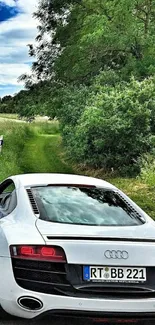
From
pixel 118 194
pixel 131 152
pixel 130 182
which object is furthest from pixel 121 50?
pixel 118 194

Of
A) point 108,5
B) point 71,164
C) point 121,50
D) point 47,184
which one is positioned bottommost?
point 71,164

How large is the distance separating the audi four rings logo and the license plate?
9 centimetres

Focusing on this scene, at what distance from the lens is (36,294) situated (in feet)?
14.2

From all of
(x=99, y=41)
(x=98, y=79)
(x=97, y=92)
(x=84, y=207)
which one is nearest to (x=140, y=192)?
(x=97, y=92)

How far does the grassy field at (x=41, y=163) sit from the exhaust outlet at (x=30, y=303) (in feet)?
27.6

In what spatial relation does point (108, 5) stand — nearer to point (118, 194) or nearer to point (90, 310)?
point (118, 194)

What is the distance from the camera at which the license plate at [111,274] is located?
4.32 meters

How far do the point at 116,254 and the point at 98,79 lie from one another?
22335mm

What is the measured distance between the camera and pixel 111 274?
14.3ft

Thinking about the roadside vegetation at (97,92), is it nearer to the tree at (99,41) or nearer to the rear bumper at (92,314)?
the tree at (99,41)

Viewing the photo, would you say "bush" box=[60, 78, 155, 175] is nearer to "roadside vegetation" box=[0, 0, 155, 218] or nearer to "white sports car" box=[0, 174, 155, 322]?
"roadside vegetation" box=[0, 0, 155, 218]

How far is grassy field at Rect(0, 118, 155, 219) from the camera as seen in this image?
15662 millimetres

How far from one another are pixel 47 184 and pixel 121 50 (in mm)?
24040

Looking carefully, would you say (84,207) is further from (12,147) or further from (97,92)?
(12,147)
